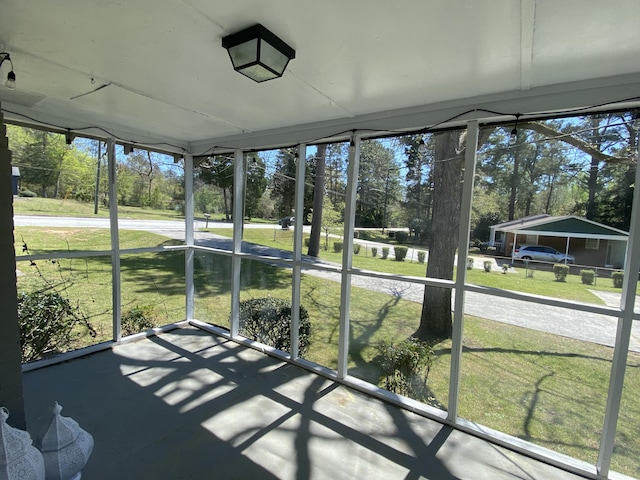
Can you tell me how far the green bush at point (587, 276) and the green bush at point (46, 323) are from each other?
188 inches

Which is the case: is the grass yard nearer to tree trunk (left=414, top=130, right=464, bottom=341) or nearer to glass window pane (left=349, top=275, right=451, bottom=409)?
glass window pane (left=349, top=275, right=451, bottom=409)

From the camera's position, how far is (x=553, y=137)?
7.00 ft

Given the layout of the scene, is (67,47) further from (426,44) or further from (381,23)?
(426,44)

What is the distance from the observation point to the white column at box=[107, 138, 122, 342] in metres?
3.50

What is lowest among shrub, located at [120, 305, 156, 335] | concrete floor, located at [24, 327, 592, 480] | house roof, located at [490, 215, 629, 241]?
concrete floor, located at [24, 327, 592, 480]

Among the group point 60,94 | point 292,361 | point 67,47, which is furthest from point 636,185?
point 60,94

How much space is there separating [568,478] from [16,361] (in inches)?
131

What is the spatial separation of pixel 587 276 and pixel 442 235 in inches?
40.5

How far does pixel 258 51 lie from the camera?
1466 millimetres

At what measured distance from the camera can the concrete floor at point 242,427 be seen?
1964 millimetres

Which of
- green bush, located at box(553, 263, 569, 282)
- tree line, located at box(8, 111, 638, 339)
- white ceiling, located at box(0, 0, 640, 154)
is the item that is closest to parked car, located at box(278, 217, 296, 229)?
tree line, located at box(8, 111, 638, 339)

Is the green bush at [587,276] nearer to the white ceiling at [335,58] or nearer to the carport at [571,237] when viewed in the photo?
the carport at [571,237]

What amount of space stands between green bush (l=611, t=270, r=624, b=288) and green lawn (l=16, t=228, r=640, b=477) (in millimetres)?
185

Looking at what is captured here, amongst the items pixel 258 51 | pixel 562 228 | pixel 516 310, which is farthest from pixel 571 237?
pixel 258 51
